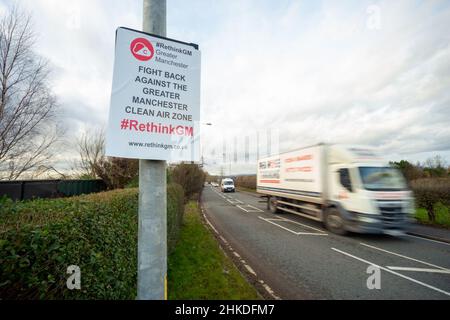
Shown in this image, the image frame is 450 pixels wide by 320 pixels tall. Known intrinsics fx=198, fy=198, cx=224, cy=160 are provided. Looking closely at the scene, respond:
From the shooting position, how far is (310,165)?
9.44 meters

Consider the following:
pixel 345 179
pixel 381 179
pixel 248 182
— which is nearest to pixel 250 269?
pixel 345 179

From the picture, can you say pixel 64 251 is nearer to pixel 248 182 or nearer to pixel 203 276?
pixel 203 276

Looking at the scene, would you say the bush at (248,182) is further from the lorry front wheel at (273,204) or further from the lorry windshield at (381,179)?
the lorry windshield at (381,179)

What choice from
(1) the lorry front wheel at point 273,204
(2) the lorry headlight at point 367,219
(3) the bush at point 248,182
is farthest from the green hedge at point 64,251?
(3) the bush at point 248,182

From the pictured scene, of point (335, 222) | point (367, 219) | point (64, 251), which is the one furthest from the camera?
point (335, 222)

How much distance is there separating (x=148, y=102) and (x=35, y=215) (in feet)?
5.45

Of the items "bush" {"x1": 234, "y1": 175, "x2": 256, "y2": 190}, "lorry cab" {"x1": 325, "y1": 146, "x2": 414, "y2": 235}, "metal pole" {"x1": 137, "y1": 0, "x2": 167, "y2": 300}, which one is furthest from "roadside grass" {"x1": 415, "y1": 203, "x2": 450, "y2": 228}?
"bush" {"x1": 234, "y1": 175, "x2": 256, "y2": 190}

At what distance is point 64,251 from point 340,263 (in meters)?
5.89

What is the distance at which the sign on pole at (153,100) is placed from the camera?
57.0 inches

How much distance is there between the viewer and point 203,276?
421 cm

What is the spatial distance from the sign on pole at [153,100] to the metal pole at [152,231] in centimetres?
14

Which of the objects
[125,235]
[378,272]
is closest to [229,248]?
[378,272]

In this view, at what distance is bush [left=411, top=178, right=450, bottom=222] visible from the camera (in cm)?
931
